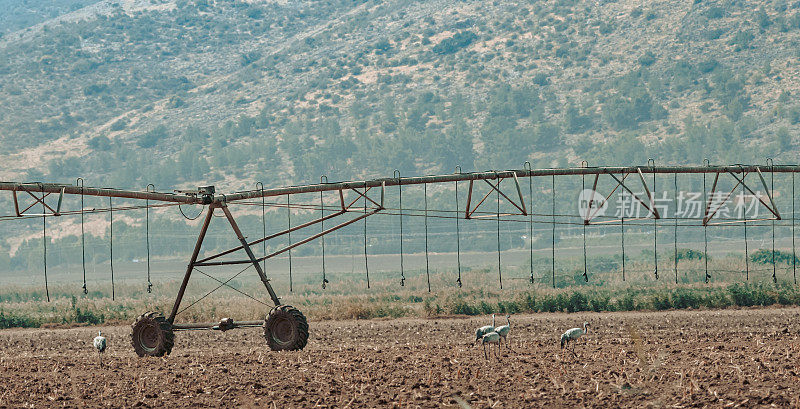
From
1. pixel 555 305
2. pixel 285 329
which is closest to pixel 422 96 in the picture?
pixel 555 305

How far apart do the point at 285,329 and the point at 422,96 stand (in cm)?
13697

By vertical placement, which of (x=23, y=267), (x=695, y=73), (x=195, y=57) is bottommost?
(x=23, y=267)

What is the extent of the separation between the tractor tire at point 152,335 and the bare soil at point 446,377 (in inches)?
53.2

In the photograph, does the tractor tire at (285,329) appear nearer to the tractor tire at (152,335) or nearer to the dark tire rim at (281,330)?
the dark tire rim at (281,330)

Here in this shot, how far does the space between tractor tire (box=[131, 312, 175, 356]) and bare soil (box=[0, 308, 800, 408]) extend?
135 cm

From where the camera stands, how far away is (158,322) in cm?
2741

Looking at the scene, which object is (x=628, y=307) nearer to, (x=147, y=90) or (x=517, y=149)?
(x=517, y=149)

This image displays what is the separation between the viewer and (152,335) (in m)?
27.7

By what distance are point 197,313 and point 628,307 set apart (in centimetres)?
1898

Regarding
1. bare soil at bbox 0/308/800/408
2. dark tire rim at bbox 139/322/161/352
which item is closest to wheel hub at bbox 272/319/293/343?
bare soil at bbox 0/308/800/408

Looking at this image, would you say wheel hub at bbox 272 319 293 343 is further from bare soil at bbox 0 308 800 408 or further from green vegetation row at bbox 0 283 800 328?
green vegetation row at bbox 0 283 800 328

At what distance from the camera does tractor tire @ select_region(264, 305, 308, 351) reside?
1046 inches

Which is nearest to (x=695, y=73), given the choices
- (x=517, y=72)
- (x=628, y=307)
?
(x=517, y=72)

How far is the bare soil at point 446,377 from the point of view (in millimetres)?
18938
